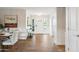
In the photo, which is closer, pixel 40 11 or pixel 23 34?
pixel 40 11

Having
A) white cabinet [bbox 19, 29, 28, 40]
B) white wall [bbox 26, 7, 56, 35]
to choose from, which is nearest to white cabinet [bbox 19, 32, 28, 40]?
white cabinet [bbox 19, 29, 28, 40]

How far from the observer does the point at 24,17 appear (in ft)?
7.09

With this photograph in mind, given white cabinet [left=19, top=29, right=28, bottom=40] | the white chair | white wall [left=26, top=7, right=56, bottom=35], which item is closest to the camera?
white wall [left=26, top=7, right=56, bottom=35]

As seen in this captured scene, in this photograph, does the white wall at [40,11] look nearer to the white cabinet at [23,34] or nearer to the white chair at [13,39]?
the white cabinet at [23,34]

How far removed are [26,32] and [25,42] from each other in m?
0.20

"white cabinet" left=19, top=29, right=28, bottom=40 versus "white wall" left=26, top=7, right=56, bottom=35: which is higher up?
"white wall" left=26, top=7, right=56, bottom=35

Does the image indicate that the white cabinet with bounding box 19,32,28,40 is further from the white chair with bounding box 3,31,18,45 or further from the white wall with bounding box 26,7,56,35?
the white wall with bounding box 26,7,56,35

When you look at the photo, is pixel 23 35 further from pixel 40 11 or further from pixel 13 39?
pixel 40 11

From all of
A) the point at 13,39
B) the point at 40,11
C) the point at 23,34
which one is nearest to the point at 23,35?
the point at 23,34

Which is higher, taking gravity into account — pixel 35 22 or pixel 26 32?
pixel 35 22

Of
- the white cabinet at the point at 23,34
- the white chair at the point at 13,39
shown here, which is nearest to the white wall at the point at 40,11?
the white cabinet at the point at 23,34
